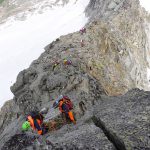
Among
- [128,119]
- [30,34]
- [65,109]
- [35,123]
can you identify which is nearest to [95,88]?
[65,109]

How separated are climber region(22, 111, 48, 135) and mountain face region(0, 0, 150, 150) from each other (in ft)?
2.78

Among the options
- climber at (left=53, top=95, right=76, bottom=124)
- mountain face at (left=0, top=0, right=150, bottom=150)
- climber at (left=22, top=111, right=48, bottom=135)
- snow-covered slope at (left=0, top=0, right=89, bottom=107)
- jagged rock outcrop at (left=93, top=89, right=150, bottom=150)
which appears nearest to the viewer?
jagged rock outcrop at (left=93, top=89, right=150, bottom=150)

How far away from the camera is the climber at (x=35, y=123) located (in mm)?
20266

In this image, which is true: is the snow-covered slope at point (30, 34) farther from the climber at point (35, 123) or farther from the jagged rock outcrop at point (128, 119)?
the jagged rock outcrop at point (128, 119)

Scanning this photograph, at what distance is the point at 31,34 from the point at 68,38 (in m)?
70.6

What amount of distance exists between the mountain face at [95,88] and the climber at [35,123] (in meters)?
0.85

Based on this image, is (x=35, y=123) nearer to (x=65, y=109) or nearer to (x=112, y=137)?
(x=65, y=109)

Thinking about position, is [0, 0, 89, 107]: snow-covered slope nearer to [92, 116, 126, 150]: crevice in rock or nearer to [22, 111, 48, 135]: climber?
[22, 111, 48, 135]: climber

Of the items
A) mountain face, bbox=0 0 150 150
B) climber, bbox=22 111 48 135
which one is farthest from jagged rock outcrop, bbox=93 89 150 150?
climber, bbox=22 111 48 135

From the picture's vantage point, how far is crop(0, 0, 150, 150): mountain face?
1680 centimetres

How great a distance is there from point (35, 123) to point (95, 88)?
8.52 meters

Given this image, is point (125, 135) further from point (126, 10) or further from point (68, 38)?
point (126, 10)

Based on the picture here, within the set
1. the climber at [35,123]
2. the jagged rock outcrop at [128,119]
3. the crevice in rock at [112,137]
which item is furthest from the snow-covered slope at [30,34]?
the crevice in rock at [112,137]

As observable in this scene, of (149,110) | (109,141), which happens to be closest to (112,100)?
(149,110)
